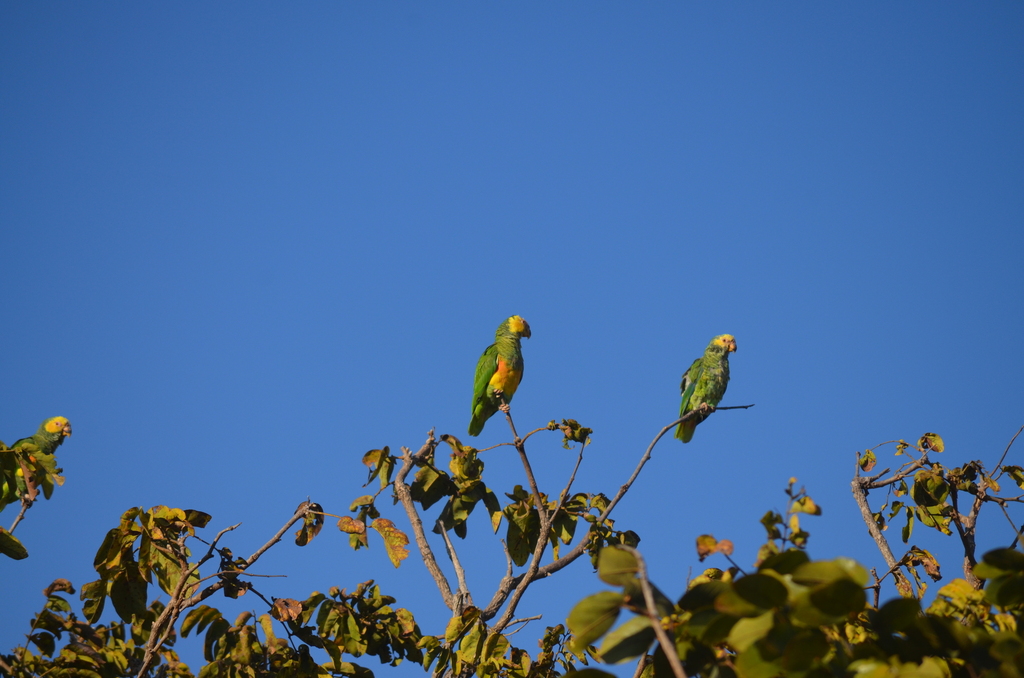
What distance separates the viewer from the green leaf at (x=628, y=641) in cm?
186

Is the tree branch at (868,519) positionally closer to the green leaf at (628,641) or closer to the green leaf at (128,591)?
the green leaf at (628,641)

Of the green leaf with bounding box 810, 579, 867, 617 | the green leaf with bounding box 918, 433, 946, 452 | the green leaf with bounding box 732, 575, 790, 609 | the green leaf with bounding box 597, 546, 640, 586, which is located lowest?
the green leaf with bounding box 810, 579, 867, 617

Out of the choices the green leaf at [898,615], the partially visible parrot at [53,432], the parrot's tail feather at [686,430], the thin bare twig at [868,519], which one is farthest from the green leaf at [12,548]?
the partially visible parrot at [53,432]

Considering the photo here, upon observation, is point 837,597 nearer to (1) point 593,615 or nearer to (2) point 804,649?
(2) point 804,649

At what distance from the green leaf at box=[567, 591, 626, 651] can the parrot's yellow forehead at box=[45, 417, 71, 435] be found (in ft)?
35.3

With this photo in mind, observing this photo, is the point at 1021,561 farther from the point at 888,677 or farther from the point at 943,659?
the point at 888,677

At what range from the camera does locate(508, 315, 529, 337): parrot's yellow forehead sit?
9.02 m

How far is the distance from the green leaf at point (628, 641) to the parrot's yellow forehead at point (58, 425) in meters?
10.8

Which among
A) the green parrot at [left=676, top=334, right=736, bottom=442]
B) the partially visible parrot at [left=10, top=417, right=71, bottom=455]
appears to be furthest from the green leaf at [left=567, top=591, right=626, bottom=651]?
the partially visible parrot at [left=10, top=417, right=71, bottom=455]

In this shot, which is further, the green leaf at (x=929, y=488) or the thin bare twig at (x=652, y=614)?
the green leaf at (x=929, y=488)

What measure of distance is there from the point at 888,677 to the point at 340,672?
9.95 feet

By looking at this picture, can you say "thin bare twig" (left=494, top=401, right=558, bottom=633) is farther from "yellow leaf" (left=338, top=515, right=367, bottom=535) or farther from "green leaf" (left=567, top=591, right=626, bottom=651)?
"green leaf" (left=567, top=591, right=626, bottom=651)

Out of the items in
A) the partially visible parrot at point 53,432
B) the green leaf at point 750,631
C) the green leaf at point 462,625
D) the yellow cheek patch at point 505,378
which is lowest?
the green leaf at point 750,631

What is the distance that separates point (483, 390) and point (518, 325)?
3.57 feet
